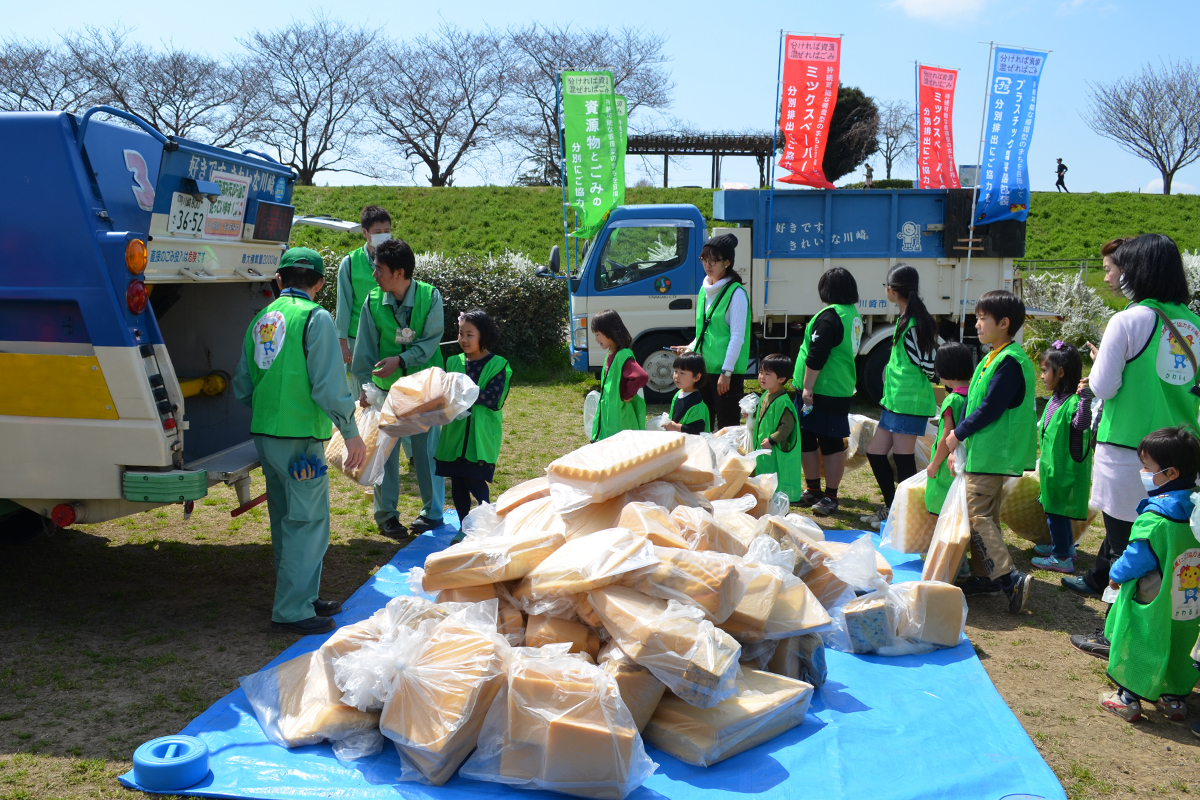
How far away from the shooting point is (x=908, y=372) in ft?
17.2

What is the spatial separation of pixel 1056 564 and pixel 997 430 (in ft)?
4.00

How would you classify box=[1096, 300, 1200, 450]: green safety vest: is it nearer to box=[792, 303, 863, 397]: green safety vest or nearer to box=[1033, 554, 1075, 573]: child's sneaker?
box=[1033, 554, 1075, 573]: child's sneaker

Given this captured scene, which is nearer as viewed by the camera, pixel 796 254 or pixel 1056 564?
pixel 1056 564

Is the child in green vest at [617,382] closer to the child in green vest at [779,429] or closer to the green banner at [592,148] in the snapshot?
the child in green vest at [779,429]

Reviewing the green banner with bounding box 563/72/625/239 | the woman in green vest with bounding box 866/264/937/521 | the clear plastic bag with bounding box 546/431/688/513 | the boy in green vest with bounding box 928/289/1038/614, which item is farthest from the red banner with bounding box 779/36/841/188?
the clear plastic bag with bounding box 546/431/688/513

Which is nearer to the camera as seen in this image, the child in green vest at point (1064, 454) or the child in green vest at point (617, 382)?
the child in green vest at point (1064, 454)

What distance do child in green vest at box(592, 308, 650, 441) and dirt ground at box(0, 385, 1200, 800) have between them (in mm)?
1666

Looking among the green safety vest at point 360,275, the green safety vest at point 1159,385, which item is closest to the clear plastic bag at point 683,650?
the green safety vest at point 1159,385

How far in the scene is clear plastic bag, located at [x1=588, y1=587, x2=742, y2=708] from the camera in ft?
8.91

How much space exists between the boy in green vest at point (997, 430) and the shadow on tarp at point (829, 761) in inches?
40.2

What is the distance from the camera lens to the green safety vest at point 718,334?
5961 millimetres

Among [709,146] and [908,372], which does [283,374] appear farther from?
[709,146]

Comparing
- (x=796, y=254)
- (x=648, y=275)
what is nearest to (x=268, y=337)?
(x=648, y=275)

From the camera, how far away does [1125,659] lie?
3246 mm
